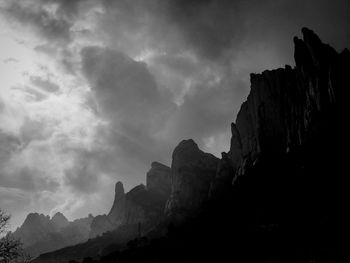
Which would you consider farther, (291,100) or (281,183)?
(291,100)

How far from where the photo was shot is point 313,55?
113375mm

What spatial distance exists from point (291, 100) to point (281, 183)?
47.4 meters

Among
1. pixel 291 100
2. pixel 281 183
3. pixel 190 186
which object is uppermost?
pixel 291 100

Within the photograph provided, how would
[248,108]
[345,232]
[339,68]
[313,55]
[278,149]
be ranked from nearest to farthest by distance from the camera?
[345,232]
[339,68]
[313,55]
[278,149]
[248,108]

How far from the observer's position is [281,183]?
94812mm

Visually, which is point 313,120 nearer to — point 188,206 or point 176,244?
point 176,244

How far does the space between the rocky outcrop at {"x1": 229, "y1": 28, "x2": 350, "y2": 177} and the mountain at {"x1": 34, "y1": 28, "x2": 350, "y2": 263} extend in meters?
0.38

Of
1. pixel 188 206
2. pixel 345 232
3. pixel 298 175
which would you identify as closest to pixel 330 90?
→ pixel 298 175

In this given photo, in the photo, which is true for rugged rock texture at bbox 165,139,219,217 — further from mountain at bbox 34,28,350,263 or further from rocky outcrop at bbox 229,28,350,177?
rocky outcrop at bbox 229,28,350,177

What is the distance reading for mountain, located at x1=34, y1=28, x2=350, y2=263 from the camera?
2566 inches

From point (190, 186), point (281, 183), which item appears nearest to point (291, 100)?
point (281, 183)

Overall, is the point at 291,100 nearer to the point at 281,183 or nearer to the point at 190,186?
the point at 281,183

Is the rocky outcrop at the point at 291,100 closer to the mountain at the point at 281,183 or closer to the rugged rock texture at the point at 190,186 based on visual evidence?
the mountain at the point at 281,183

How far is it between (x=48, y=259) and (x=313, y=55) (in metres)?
165
